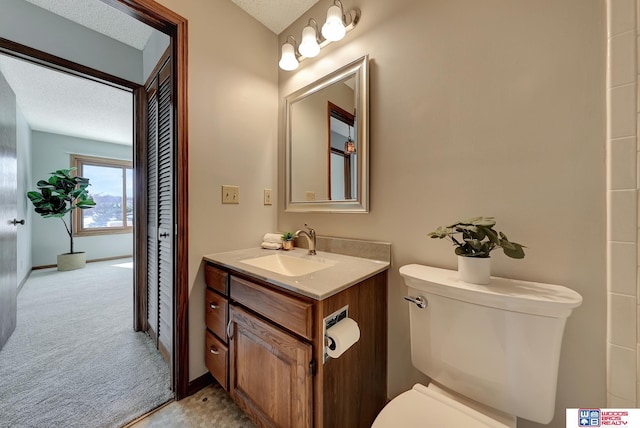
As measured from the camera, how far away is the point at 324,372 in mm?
808

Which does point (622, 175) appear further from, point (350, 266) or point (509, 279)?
point (350, 266)

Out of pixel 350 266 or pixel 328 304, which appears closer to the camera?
pixel 328 304

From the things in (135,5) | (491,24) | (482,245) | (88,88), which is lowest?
(482,245)

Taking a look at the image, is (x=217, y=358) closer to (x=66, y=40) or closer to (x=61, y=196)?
(x=66, y=40)

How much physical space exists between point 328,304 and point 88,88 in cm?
364

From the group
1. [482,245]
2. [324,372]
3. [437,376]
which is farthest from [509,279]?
[324,372]

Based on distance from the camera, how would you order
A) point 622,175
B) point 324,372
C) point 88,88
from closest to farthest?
point 622,175
point 324,372
point 88,88

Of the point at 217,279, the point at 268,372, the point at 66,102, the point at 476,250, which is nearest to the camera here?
the point at 476,250

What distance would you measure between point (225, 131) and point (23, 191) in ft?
14.1

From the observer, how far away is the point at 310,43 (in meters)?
1.37

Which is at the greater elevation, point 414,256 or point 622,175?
point 622,175

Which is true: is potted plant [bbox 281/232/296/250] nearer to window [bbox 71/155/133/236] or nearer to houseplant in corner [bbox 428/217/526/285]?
houseplant in corner [bbox 428/217/526/285]

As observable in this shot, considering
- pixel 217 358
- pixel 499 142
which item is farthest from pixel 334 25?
pixel 217 358

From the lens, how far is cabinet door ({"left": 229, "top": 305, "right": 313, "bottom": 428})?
2.73ft
